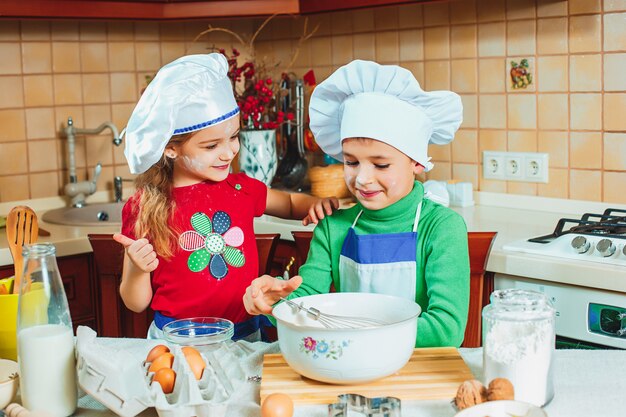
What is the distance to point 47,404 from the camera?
1.13 metres

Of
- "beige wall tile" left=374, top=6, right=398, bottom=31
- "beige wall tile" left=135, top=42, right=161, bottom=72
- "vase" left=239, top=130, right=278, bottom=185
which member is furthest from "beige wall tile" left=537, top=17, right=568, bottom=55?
"beige wall tile" left=135, top=42, right=161, bottom=72

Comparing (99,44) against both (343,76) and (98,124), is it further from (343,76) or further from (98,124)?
(343,76)

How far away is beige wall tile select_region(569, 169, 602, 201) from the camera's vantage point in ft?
7.96

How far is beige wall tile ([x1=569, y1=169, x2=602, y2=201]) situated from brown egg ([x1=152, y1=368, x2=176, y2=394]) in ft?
5.49

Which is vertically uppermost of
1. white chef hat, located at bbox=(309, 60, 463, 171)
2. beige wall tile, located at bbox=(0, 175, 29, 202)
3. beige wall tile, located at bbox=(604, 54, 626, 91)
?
beige wall tile, located at bbox=(604, 54, 626, 91)

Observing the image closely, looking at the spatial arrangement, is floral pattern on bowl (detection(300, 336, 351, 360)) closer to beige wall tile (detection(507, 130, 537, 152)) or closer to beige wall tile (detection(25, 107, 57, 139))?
beige wall tile (detection(507, 130, 537, 152))

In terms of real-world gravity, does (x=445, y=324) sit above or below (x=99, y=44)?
below

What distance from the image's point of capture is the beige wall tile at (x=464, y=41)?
2639 millimetres

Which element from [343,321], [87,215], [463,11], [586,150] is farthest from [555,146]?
[87,215]

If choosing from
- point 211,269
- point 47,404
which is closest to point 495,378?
point 47,404

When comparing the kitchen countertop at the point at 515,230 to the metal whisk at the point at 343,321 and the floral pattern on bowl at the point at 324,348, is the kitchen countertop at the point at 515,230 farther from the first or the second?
the floral pattern on bowl at the point at 324,348

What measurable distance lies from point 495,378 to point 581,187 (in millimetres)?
1485

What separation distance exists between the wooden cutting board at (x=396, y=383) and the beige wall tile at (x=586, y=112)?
1.35m

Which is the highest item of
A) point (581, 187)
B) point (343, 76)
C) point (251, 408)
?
point (343, 76)
